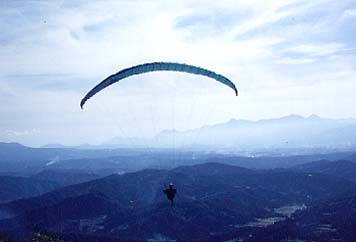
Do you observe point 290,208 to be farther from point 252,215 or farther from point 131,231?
point 131,231

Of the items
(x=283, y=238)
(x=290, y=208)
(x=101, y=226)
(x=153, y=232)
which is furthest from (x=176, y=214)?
(x=290, y=208)

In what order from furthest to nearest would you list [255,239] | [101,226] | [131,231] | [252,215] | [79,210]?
[79,210]
[252,215]
[101,226]
[131,231]
[255,239]

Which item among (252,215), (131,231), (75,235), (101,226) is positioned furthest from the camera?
(252,215)

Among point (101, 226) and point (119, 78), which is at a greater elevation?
point (119, 78)

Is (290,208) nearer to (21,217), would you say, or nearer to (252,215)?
(252,215)

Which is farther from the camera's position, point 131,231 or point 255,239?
point 131,231

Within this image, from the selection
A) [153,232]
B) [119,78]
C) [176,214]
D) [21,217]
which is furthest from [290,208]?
[119,78]
